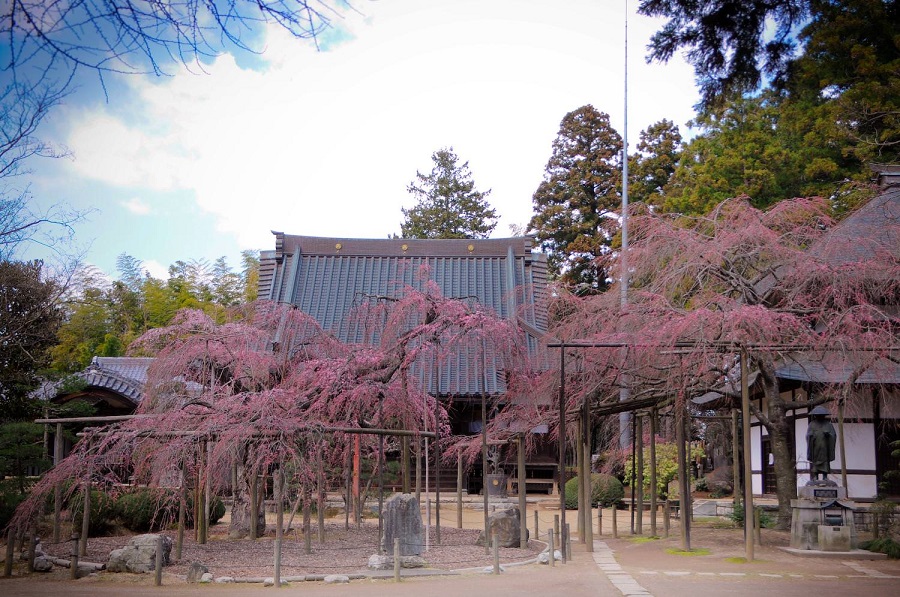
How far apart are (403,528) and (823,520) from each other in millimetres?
6789

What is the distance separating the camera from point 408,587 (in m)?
10.5

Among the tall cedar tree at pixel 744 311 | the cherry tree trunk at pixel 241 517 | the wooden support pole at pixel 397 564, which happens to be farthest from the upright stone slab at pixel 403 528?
the cherry tree trunk at pixel 241 517

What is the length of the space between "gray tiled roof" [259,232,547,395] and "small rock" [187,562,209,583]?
13.9 metres

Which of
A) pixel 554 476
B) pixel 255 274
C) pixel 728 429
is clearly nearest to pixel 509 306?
pixel 554 476

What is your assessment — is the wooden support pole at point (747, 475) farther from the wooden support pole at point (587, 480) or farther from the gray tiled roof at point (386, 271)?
the gray tiled roof at point (386, 271)

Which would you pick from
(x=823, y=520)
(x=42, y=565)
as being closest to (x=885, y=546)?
(x=823, y=520)

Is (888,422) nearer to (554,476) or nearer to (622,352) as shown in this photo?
(622,352)

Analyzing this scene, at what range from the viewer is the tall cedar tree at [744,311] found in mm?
12930

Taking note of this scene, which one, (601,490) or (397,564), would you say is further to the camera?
(601,490)

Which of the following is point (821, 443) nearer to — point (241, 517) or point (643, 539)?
point (643, 539)

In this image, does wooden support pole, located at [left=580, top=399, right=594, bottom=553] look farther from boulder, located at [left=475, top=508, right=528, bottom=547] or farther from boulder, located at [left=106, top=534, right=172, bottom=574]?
boulder, located at [left=106, top=534, right=172, bottom=574]

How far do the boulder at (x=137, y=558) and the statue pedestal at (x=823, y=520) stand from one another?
992 cm

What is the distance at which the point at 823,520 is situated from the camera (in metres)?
13.3

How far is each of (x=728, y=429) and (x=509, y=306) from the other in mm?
8610
